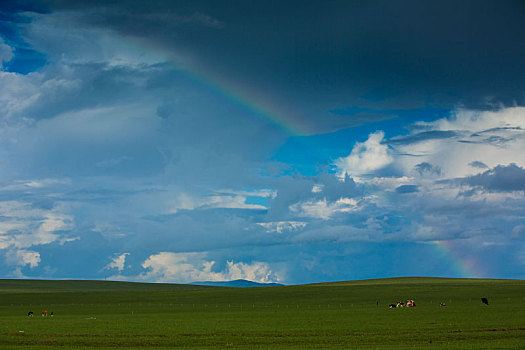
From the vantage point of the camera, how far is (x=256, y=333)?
4169cm

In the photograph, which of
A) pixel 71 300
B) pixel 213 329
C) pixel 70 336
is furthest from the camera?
pixel 71 300

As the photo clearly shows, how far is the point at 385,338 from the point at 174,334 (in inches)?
598

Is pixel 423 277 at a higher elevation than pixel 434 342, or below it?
higher

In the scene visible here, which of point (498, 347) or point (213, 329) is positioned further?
point (213, 329)

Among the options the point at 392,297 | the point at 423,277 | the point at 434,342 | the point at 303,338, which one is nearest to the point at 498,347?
the point at 434,342

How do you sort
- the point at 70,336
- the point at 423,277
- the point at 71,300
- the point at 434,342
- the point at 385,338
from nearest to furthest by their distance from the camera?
the point at 434,342
the point at 385,338
the point at 70,336
the point at 71,300
the point at 423,277

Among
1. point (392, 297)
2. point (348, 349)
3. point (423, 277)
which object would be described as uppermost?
point (423, 277)

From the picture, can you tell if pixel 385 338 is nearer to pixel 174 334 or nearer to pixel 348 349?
pixel 348 349

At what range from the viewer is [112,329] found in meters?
46.4

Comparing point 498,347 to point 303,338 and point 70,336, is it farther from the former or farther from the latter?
point 70,336

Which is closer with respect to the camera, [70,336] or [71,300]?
[70,336]

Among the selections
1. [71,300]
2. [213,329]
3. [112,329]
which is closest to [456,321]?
[213,329]

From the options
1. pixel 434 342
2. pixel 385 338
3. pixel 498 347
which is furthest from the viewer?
pixel 385 338

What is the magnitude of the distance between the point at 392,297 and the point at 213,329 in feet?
192
